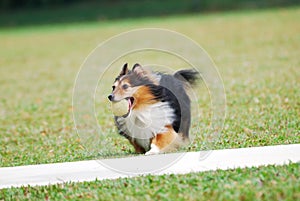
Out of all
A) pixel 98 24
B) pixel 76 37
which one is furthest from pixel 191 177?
pixel 98 24

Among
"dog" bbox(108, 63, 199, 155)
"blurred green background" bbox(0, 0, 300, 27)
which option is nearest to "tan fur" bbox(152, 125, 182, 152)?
"dog" bbox(108, 63, 199, 155)

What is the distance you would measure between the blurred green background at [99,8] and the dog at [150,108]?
1619cm

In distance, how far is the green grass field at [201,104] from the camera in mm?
4195

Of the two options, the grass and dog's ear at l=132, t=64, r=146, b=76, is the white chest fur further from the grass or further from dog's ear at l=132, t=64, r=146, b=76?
the grass

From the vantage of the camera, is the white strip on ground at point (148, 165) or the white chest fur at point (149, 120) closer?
the white strip on ground at point (148, 165)

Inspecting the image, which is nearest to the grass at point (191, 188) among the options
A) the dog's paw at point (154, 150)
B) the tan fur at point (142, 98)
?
the dog's paw at point (154, 150)

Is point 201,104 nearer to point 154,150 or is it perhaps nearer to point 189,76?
point 189,76

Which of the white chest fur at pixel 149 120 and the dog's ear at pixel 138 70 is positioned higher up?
the dog's ear at pixel 138 70

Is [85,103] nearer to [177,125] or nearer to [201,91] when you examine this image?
[201,91]

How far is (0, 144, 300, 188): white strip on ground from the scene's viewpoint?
4.55 m

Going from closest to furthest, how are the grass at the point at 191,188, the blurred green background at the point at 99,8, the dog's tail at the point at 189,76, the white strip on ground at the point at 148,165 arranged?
the grass at the point at 191,188 < the white strip on ground at the point at 148,165 < the dog's tail at the point at 189,76 < the blurred green background at the point at 99,8

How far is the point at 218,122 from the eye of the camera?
6.56 m

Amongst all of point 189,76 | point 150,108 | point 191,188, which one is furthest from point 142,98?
point 191,188

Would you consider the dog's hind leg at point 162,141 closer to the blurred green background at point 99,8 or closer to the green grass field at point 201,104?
the green grass field at point 201,104
